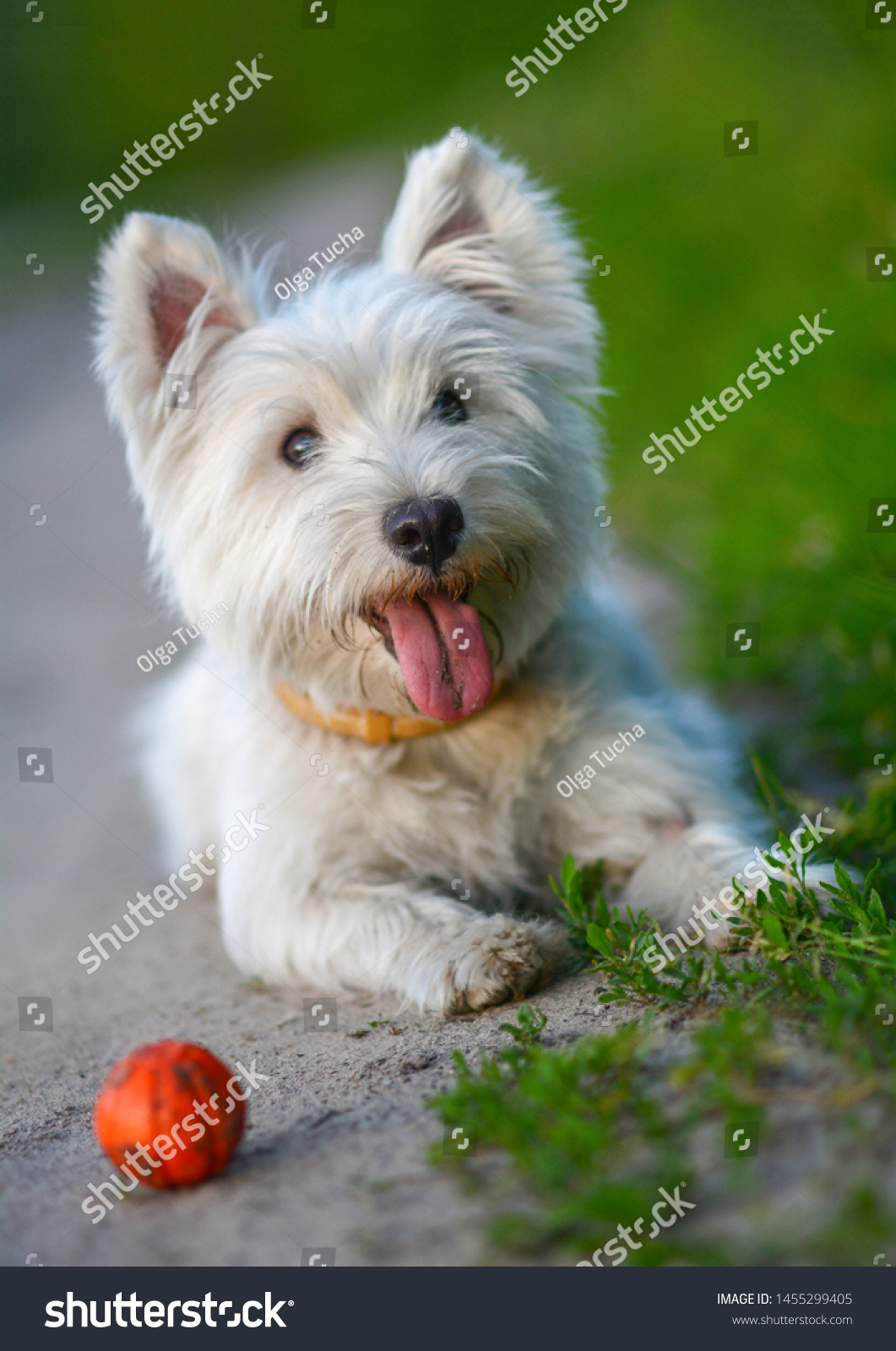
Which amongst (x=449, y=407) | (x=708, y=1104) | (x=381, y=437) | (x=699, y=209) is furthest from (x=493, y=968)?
(x=699, y=209)

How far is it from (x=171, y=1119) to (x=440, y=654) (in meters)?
1.40

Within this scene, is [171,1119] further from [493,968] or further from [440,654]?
[440,654]

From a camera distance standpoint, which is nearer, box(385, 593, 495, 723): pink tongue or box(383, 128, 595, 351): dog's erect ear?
box(385, 593, 495, 723): pink tongue

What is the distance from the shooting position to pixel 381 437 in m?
3.18

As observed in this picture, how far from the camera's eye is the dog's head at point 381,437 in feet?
10.00

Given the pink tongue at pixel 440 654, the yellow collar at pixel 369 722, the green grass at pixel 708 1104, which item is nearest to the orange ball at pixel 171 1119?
the green grass at pixel 708 1104

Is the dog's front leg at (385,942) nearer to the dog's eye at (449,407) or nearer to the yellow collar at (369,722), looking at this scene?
the yellow collar at (369,722)

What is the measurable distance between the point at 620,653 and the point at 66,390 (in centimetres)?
1108

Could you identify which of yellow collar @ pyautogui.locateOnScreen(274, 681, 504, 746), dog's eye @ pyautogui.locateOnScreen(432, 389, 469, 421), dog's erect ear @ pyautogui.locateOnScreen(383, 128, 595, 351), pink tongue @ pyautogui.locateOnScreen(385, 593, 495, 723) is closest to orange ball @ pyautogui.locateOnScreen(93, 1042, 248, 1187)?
pink tongue @ pyautogui.locateOnScreen(385, 593, 495, 723)

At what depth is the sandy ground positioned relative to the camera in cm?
211

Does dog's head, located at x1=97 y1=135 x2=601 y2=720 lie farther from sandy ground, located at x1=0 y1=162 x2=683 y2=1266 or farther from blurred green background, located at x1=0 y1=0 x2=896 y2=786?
blurred green background, located at x1=0 y1=0 x2=896 y2=786

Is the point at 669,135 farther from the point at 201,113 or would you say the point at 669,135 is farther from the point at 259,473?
the point at 259,473

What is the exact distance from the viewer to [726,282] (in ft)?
30.8

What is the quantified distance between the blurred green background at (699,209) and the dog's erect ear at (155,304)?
0.36 meters
